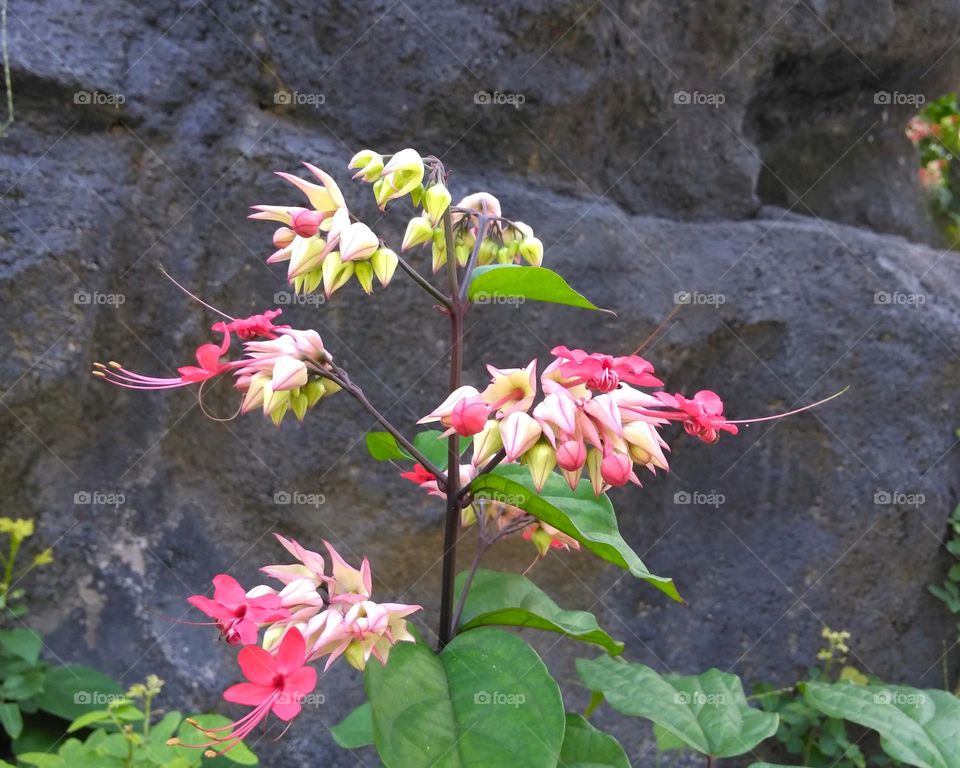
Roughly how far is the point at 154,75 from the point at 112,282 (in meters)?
0.53

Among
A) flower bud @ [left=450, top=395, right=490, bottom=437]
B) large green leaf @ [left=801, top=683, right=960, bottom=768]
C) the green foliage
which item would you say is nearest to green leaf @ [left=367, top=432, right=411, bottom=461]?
flower bud @ [left=450, top=395, right=490, bottom=437]

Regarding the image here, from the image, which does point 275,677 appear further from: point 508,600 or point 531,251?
point 531,251

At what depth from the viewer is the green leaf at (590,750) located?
1181mm

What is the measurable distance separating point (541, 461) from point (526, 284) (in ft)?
0.71

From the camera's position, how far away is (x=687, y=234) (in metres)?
2.33

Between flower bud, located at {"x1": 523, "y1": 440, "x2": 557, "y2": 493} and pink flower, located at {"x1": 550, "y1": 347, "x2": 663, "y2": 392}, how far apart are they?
87mm

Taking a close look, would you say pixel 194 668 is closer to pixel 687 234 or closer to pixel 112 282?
pixel 112 282

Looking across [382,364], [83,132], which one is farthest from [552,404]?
[83,132]

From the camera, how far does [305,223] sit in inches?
41.2

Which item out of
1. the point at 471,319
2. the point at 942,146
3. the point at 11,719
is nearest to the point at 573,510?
the point at 471,319

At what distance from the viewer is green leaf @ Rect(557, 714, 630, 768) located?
1181 millimetres

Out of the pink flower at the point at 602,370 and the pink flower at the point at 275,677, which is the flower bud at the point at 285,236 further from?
the pink flower at the point at 275,677

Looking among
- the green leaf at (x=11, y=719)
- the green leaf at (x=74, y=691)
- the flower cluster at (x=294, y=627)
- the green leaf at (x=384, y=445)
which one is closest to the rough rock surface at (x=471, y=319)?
the green leaf at (x=74, y=691)

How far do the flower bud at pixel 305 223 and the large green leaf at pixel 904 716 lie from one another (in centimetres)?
108
